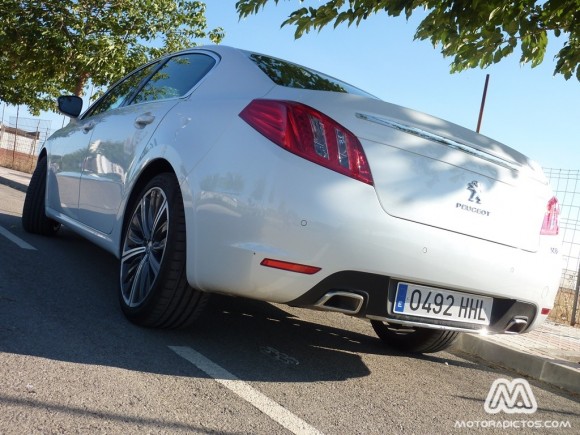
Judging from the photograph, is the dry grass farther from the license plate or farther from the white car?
the license plate

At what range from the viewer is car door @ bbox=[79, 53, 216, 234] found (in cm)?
409

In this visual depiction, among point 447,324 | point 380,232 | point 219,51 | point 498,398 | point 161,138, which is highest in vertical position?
point 219,51

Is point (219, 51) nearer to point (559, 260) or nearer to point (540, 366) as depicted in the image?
point (559, 260)

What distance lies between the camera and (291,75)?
11.9 feet

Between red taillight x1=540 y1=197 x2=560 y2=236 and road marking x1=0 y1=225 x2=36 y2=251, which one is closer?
red taillight x1=540 y1=197 x2=560 y2=236

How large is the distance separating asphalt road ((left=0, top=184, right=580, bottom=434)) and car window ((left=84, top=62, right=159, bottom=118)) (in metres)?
1.35

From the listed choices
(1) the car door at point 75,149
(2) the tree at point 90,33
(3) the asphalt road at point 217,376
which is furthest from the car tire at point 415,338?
(2) the tree at point 90,33

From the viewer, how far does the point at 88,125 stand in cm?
525

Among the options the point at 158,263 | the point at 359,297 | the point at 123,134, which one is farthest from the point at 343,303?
the point at 123,134

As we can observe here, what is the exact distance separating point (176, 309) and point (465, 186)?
1.57m

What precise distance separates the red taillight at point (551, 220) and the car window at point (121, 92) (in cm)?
293

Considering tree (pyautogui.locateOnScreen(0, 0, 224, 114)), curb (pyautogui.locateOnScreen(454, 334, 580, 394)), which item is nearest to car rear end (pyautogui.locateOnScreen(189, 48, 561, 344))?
curb (pyautogui.locateOnScreen(454, 334, 580, 394))

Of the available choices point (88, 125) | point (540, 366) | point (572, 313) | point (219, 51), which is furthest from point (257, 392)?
point (572, 313)

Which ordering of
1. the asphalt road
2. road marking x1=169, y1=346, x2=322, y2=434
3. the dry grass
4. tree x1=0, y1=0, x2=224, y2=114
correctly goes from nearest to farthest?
1. the asphalt road
2. road marking x1=169, y1=346, x2=322, y2=434
3. the dry grass
4. tree x1=0, y1=0, x2=224, y2=114
